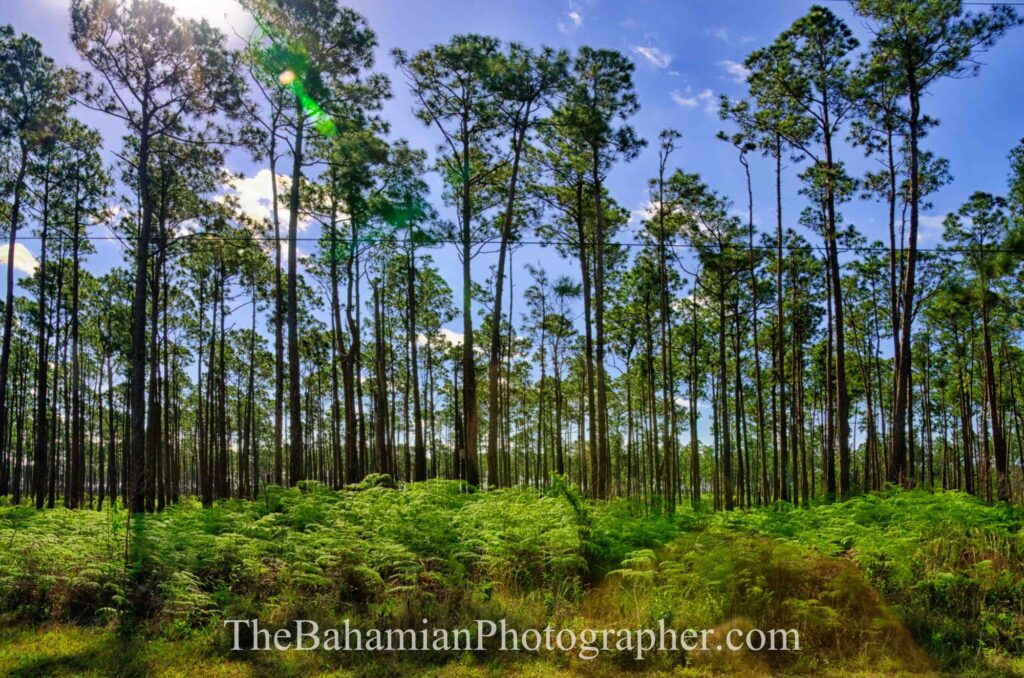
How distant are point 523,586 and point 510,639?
1.40 m

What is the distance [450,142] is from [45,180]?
567 inches

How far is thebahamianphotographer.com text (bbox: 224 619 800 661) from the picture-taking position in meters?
5.53

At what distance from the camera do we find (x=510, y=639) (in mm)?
5754

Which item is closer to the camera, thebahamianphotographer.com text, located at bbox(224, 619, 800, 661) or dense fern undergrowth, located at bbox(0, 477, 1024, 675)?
dense fern undergrowth, located at bbox(0, 477, 1024, 675)

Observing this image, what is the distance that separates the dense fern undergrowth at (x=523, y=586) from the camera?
5.41 m

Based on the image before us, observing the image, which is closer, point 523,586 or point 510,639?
point 510,639

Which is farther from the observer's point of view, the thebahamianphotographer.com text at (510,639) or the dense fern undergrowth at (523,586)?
the thebahamianphotographer.com text at (510,639)

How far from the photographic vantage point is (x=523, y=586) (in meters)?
7.14

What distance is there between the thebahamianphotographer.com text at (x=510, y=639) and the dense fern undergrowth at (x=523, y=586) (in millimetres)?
124

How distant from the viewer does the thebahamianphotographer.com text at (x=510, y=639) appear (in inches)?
218

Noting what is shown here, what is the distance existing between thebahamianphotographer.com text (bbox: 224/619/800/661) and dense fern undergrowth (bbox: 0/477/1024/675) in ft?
0.41

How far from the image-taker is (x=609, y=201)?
68.2 ft

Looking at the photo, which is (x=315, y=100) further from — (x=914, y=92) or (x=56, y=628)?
(x=914, y=92)

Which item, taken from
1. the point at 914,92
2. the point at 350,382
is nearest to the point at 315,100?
the point at 350,382
